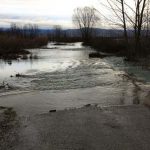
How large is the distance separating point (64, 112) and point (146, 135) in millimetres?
2680

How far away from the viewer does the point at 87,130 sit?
22.8 feet

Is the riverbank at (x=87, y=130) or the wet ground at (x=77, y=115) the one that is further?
the wet ground at (x=77, y=115)

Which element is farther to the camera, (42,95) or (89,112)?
(42,95)

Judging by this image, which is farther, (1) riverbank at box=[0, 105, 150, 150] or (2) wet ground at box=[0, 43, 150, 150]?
(2) wet ground at box=[0, 43, 150, 150]

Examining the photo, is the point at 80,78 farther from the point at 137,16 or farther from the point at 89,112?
the point at 137,16

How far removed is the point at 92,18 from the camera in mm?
81938

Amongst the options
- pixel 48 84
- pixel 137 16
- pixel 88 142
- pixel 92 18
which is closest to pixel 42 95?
pixel 48 84

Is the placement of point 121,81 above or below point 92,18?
below

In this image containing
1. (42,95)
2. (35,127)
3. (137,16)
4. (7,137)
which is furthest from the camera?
(137,16)

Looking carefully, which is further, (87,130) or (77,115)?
(77,115)

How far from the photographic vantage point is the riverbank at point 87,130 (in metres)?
6.14

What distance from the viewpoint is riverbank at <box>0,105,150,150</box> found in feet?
20.1

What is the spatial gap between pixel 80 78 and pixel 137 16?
40.7ft

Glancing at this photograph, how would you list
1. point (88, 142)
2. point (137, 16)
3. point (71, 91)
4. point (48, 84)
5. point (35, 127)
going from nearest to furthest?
1. point (88, 142)
2. point (35, 127)
3. point (71, 91)
4. point (48, 84)
5. point (137, 16)
